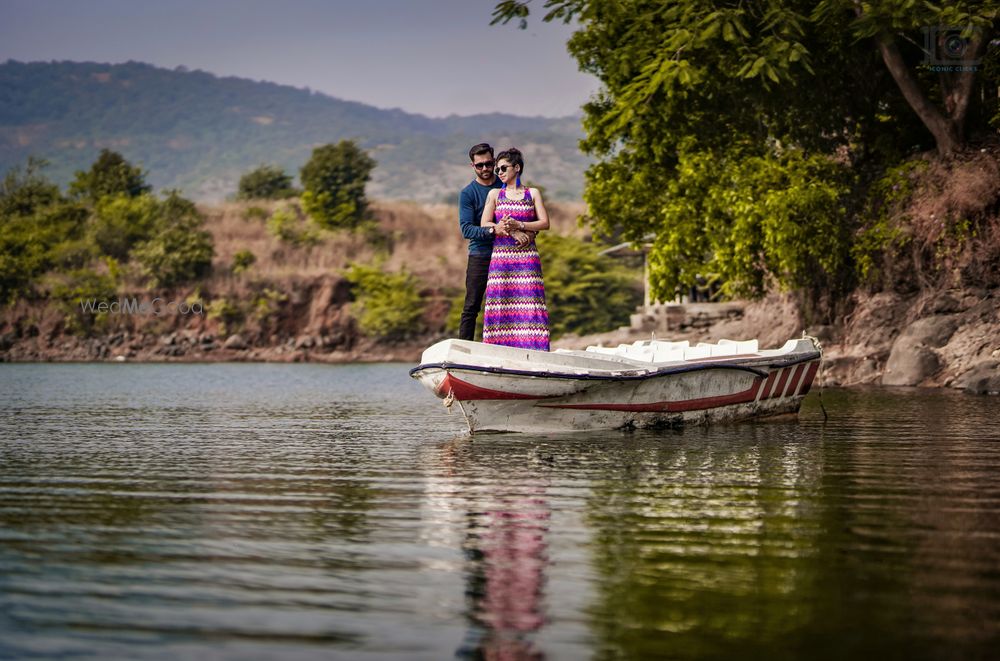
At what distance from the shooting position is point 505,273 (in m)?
Answer: 11.9

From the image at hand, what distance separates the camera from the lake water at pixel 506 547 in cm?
430

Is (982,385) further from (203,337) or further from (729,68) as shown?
(203,337)

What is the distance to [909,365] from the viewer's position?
69.3ft

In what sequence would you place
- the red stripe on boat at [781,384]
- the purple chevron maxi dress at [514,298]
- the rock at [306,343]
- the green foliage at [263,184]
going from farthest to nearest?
the green foliage at [263,184] → the rock at [306,343] → the red stripe on boat at [781,384] → the purple chevron maxi dress at [514,298]

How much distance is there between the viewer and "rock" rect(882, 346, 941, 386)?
20.9 meters

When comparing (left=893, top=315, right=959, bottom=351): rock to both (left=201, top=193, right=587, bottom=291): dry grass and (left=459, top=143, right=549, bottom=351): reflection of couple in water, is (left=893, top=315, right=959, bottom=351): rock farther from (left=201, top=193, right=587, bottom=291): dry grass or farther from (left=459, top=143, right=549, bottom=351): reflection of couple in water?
(left=201, top=193, right=587, bottom=291): dry grass

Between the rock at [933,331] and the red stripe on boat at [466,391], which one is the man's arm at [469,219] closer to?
the red stripe on boat at [466,391]

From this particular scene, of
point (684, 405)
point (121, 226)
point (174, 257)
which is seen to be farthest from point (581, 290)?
point (684, 405)

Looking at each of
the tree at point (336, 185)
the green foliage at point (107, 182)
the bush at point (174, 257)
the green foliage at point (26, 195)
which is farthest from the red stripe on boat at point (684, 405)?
the green foliage at point (107, 182)

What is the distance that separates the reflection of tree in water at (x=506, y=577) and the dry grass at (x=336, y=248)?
4608 centimetres

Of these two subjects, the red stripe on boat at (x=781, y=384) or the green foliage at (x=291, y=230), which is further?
the green foliage at (x=291, y=230)

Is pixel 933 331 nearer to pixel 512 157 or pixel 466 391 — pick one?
pixel 512 157

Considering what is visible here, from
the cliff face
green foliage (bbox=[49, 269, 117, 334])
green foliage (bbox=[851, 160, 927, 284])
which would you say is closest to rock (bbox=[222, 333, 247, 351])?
the cliff face

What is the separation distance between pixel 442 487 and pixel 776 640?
4.22 metres
